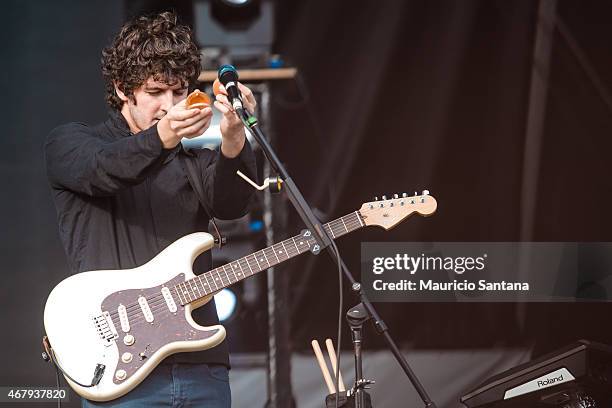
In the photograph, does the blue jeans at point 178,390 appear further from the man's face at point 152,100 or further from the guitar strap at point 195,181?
the man's face at point 152,100

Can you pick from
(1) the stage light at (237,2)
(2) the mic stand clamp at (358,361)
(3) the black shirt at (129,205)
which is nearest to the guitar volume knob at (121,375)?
(3) the black shirt at (129,205)

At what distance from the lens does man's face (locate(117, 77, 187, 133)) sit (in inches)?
98.8

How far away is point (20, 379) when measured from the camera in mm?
3627

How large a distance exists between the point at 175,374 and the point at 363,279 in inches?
51.5

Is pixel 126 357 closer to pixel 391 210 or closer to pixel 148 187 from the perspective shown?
pixel 148 187

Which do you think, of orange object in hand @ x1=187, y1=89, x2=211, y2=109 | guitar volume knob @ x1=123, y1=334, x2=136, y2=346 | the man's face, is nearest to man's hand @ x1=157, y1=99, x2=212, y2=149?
orange object in hand @ x1=187, y1=89, x2=211, y2=109

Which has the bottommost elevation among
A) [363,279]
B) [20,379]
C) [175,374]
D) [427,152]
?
[175,374]

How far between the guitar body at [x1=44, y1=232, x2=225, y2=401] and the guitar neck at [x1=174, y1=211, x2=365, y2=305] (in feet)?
0.08

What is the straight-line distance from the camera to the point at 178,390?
237 centimetres

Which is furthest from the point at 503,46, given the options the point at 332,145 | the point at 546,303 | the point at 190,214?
the point at 190,214

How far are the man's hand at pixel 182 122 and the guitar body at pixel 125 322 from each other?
1.23ft

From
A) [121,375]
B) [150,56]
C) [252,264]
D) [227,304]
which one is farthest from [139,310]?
[227,304]

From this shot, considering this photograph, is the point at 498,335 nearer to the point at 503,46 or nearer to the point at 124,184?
the point at 503,46

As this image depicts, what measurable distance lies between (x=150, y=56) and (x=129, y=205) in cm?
40
